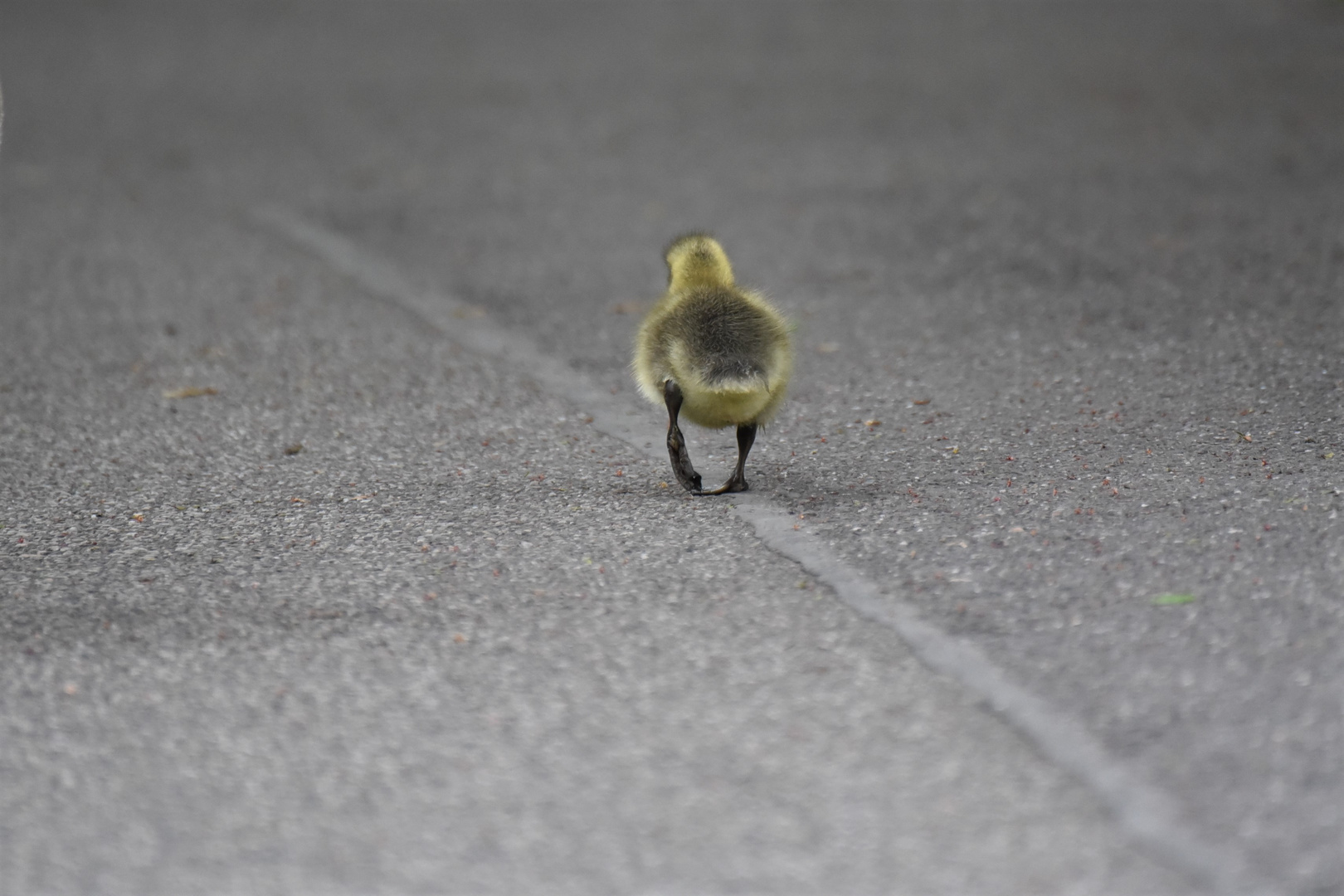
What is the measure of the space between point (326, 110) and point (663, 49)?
183 inches

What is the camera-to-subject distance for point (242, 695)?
3.35 meters

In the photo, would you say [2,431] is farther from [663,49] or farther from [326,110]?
[663,49]

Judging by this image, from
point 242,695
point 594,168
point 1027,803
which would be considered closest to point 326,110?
point 594,168

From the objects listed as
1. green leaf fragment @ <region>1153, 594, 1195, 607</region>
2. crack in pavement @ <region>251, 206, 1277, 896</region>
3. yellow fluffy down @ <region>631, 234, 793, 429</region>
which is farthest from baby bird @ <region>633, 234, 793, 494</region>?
green leaf fragment @ <region>1153, 594, 1195, 607</region>

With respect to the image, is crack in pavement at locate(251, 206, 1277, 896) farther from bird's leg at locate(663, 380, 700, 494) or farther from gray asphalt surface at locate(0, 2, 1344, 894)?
bird's leg at locate(663, 380, 700, 494)

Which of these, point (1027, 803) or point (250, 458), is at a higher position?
point (1027, 803)

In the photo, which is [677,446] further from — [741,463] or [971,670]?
[971,670]

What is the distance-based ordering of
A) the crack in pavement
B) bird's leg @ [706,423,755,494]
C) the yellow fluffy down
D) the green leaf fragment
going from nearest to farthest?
1. the crack in pavement
2. the green leaf fragment
3. the yellow fluffy down
4. bird's leg @ [706,423,755,494]

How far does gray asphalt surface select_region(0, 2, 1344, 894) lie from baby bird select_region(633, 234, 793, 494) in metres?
0.30

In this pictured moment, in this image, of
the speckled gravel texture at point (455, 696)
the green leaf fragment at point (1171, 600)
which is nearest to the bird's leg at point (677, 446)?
the speckled gravel texture at point (455, 696)

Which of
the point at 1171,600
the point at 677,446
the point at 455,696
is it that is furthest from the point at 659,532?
the point at 1171,600

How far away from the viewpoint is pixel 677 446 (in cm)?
449

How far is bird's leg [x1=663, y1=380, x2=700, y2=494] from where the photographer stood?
14.3 feet

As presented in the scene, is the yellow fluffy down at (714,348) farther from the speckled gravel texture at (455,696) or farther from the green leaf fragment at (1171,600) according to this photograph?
the green leaf fragment at (1171,600)
